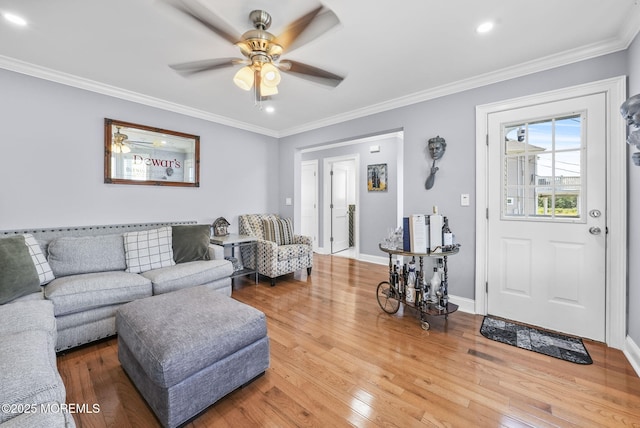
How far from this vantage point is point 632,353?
6.21ft

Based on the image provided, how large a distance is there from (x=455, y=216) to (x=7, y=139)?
14.3 feet

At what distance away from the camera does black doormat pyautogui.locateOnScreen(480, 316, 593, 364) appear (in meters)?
→ 2.00

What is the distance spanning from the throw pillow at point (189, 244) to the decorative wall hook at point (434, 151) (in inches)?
105

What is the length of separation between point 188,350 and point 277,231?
8.69 feet

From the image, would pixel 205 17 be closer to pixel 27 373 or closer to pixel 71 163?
pixel 27 373

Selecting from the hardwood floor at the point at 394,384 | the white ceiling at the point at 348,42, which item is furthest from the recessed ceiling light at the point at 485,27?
the hardwood floor at the point at 394,384

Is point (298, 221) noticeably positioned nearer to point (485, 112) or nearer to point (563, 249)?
point (485, 112)

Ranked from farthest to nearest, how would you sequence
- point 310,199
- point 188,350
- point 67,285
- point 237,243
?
point 310,199 → point 237,243 → point 67,285 → point 188,350

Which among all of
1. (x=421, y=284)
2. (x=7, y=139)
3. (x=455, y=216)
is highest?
(x=7, y=139)

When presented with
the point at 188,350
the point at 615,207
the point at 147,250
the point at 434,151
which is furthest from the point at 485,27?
the point at 147,250

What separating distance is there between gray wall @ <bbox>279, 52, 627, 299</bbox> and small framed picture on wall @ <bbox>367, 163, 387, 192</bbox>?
152 centimetres

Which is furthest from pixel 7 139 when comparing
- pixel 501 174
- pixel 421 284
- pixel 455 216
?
pixel 501 174

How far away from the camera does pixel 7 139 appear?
7.87 feet

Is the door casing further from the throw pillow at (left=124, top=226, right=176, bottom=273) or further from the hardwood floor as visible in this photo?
the throw pillow at (left=124, top=226, right=176, bottom=273)
